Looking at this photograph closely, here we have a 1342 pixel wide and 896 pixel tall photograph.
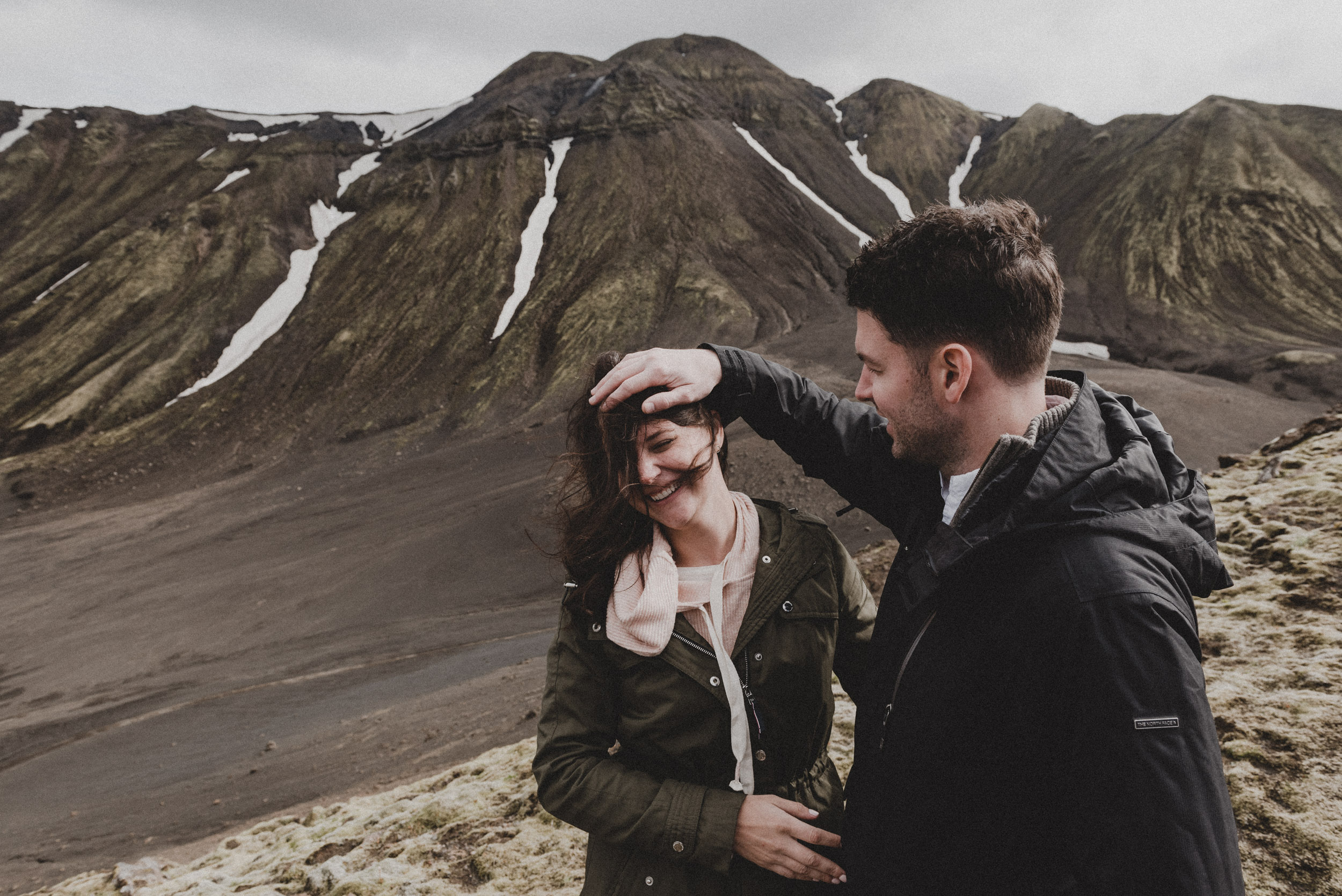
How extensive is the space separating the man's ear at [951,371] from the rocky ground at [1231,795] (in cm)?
210

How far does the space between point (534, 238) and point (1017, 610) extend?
145ft

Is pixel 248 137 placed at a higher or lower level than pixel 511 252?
higher

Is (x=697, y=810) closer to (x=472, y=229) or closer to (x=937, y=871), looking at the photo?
(x=937, y=871)

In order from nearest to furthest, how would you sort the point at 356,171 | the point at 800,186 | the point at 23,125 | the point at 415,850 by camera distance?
the point at 415,850, the point at 800,186, the point at 356,171, the point at 23,125

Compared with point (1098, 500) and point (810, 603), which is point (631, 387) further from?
point (1098, 500)

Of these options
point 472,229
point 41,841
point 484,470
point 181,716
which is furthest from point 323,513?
point 472,229

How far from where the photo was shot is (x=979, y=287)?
5.65 feet

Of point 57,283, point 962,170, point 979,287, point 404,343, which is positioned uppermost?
point 962,170

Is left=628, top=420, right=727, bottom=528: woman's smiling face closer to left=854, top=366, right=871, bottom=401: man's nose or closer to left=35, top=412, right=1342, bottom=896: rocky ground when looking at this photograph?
left=854, top=366, right=871, bottom=401: man's nose

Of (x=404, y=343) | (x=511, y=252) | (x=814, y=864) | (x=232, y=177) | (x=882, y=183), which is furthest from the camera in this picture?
(x=882, y=183)

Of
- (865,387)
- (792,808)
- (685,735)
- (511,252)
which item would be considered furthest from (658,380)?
(511,252)

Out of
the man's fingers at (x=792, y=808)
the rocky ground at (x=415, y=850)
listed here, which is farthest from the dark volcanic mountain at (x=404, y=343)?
the man's fingers at (x=792, y=808)

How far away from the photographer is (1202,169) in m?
40.1

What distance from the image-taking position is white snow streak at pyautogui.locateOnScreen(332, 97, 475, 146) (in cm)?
7750
